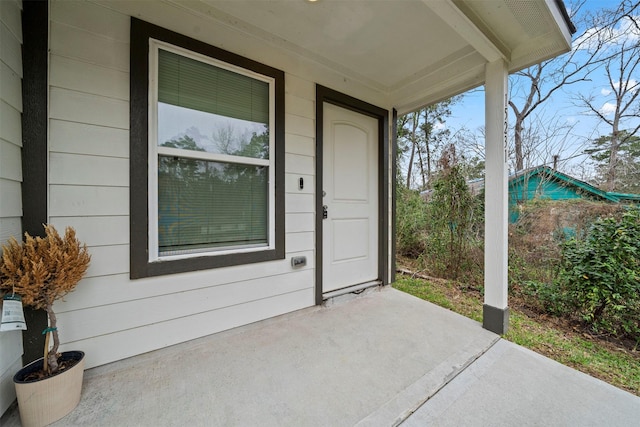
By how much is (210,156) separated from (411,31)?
6.35 feet

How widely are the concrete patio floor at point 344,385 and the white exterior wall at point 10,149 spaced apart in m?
0.25

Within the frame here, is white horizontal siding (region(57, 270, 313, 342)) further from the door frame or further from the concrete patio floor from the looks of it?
the door frame

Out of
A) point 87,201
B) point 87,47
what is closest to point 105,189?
point 87,201

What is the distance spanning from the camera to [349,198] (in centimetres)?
275

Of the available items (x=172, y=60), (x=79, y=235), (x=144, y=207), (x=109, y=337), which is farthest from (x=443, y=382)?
(x=172, y=60)

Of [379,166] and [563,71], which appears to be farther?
[563,71]

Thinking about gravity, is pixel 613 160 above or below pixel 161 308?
above

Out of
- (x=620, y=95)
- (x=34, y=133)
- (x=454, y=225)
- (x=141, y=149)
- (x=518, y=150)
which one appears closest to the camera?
(x=34, y=133)

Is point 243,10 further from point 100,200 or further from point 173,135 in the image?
point 100,200

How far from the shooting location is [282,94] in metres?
2.14

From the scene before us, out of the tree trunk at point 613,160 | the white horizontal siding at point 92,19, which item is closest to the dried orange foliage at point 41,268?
the white horizontal siding at point 92,19

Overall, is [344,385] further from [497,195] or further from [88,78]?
[88,78]

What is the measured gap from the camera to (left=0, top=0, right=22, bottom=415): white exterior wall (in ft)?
3.68

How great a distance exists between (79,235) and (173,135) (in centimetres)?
85
